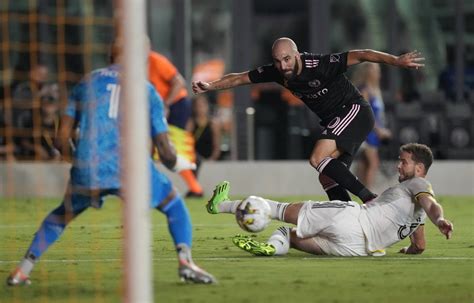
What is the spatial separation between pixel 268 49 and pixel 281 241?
1323 centimetres

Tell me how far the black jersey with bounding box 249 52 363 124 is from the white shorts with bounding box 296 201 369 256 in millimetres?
1649

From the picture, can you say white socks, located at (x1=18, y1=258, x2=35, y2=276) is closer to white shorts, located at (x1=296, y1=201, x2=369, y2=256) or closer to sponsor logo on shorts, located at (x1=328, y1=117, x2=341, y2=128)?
white shorts, located at (x1=296, y1=201, x2=369, y2=256)

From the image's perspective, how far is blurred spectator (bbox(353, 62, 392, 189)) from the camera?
739 inches

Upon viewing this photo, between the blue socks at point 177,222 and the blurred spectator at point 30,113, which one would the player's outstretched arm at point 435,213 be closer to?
the blue socks at point 177,222

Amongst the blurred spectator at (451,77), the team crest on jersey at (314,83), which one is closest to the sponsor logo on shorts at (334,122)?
the team crest on jersey at (314,83)

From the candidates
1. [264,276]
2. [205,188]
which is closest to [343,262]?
[264,276]

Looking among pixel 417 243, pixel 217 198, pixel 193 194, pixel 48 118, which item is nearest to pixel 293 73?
pixel 217 198

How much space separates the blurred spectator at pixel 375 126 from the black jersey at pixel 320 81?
596 cm

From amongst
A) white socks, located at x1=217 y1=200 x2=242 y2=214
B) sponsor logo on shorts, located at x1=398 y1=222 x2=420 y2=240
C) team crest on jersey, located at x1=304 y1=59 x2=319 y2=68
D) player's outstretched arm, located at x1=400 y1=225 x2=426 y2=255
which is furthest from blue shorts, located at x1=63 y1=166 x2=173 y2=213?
team crest on jersey, located at x1=304 y1=59 x2=319 y2=68

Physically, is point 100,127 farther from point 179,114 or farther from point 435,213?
point 179,114

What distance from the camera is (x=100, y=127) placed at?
9.02 m

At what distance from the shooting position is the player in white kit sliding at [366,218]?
10.6 metres

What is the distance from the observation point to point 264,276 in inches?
380

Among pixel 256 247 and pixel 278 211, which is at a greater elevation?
pixel 278 211
